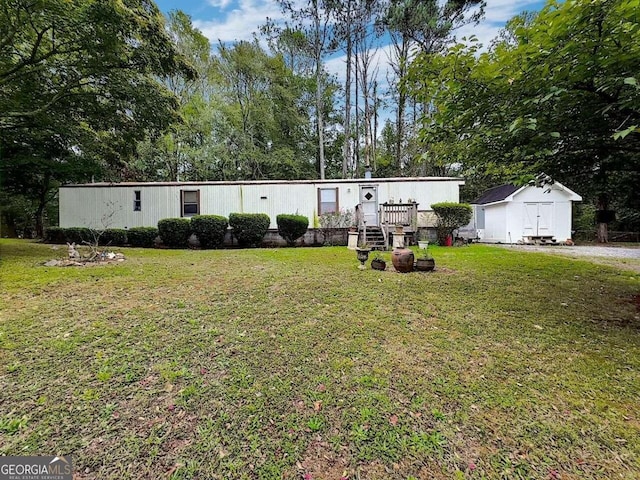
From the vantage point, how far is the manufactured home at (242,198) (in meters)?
12.8

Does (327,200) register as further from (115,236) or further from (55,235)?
(55,235)

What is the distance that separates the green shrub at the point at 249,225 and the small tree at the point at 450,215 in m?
6.89

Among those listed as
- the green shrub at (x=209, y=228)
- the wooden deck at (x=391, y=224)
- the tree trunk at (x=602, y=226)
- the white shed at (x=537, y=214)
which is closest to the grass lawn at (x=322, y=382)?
the wooden deck at (x=391, y=224)

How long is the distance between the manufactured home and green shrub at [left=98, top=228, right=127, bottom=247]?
2.32 ft

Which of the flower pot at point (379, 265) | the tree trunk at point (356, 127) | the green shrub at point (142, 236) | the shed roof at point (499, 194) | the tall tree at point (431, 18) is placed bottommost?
the flower pot at point (379, 265)

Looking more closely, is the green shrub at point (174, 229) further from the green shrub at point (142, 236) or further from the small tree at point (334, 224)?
the small tree at point (334, 224)

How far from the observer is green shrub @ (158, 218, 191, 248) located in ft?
38.1

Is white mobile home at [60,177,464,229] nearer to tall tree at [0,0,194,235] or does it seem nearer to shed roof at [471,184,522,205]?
tall tree at [0,0,194,235]

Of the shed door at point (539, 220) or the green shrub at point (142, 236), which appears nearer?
the green shrub at point (142, 236)

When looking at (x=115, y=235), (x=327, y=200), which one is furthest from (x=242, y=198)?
(x=115, y=235)

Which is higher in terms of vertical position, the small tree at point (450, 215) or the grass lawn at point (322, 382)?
Answer: the small tree at point (450, 215)

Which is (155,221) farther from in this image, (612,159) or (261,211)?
(612,159)

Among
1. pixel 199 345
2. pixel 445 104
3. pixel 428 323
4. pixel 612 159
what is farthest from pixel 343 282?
pixel 612 159

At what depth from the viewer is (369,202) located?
13.1 meters
